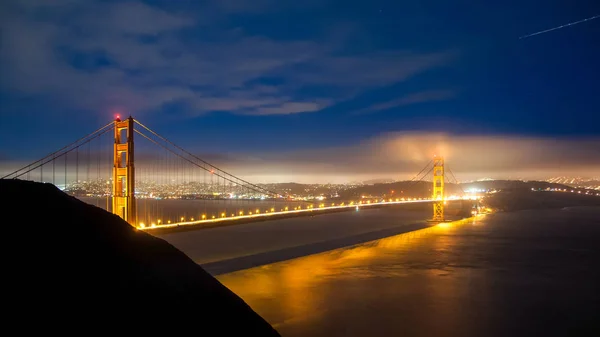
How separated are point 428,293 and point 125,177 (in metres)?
15.8

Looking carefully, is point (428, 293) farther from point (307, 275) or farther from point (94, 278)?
point (94, 278)

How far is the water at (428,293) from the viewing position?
13102 mm

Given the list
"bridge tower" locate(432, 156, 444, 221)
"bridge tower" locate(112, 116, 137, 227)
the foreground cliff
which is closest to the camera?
the foreground cliff

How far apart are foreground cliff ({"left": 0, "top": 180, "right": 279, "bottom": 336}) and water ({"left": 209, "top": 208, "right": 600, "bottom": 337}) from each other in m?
6.65

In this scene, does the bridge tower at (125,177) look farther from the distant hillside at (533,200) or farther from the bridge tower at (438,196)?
the distant hillside at (533,200)

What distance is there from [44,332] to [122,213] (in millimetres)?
19277

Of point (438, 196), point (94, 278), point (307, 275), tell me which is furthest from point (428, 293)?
point (438, 196)

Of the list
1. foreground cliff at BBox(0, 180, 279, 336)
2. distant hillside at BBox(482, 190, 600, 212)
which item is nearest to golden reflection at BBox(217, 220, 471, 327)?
foreground cliff at BBox(0, 180, 279, 336)

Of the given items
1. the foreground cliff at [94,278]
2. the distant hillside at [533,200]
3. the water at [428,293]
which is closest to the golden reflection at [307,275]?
the water at [428,293]

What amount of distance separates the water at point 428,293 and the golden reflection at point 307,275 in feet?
0.13

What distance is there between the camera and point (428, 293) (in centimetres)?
1800

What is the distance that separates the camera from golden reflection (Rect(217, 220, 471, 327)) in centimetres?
1494

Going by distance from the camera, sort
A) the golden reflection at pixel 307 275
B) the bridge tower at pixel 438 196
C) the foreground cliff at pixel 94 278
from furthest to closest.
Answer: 1. the bridge tower at pixel 438 196
2. the golden reflection at pixel 307 275
3. the foreground cliff at pixel 94 278

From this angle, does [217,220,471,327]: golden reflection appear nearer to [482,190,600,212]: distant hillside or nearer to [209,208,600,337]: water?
[209,208,600,337]: water
